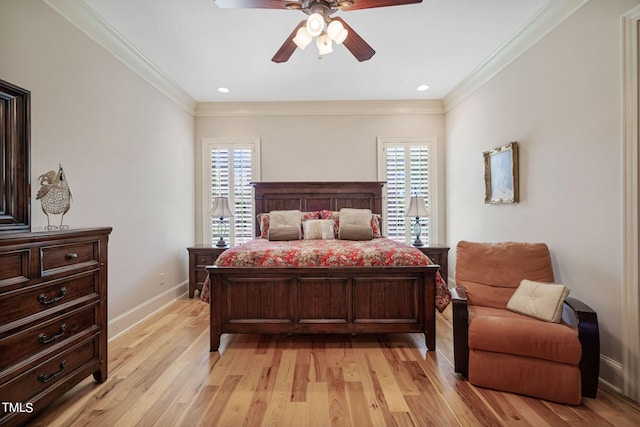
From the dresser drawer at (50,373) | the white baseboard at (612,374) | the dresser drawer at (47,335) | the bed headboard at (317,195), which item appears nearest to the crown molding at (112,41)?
the bed headboard at (317,195)

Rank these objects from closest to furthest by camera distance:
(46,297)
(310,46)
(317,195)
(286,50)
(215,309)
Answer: (46,297)
(286,50)
(215,309)
(310,46)
(317,195)

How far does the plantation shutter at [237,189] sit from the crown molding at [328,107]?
0.62 metres

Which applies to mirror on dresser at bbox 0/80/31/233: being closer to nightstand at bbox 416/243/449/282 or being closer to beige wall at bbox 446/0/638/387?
beige wall at bbox 446/0/638/387

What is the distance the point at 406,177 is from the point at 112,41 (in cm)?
410

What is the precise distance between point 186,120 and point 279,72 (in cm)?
182

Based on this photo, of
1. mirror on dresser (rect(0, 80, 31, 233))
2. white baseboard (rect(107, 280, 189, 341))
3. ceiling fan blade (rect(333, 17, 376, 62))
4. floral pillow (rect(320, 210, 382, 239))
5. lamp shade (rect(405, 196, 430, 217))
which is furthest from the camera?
lamp shade (rect(405, 196, 430, 217))

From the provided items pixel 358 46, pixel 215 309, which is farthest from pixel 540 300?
pixel 215 309

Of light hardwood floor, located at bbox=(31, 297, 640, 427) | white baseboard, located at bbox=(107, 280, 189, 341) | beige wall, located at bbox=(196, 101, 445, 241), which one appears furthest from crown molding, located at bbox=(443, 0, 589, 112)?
white baseboard, located at bbox=(107, 280, 189, 341)

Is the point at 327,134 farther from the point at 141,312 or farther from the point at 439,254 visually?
the point at 141,312

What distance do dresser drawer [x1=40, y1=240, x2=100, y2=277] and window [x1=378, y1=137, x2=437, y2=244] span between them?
148 inches

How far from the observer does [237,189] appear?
4.71 m

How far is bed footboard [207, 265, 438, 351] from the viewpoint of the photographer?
8.43ft

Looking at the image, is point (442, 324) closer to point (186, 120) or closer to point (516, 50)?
point (516, 50)

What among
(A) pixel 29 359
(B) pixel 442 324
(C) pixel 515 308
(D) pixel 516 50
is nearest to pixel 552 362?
(C) pixel 515 308
